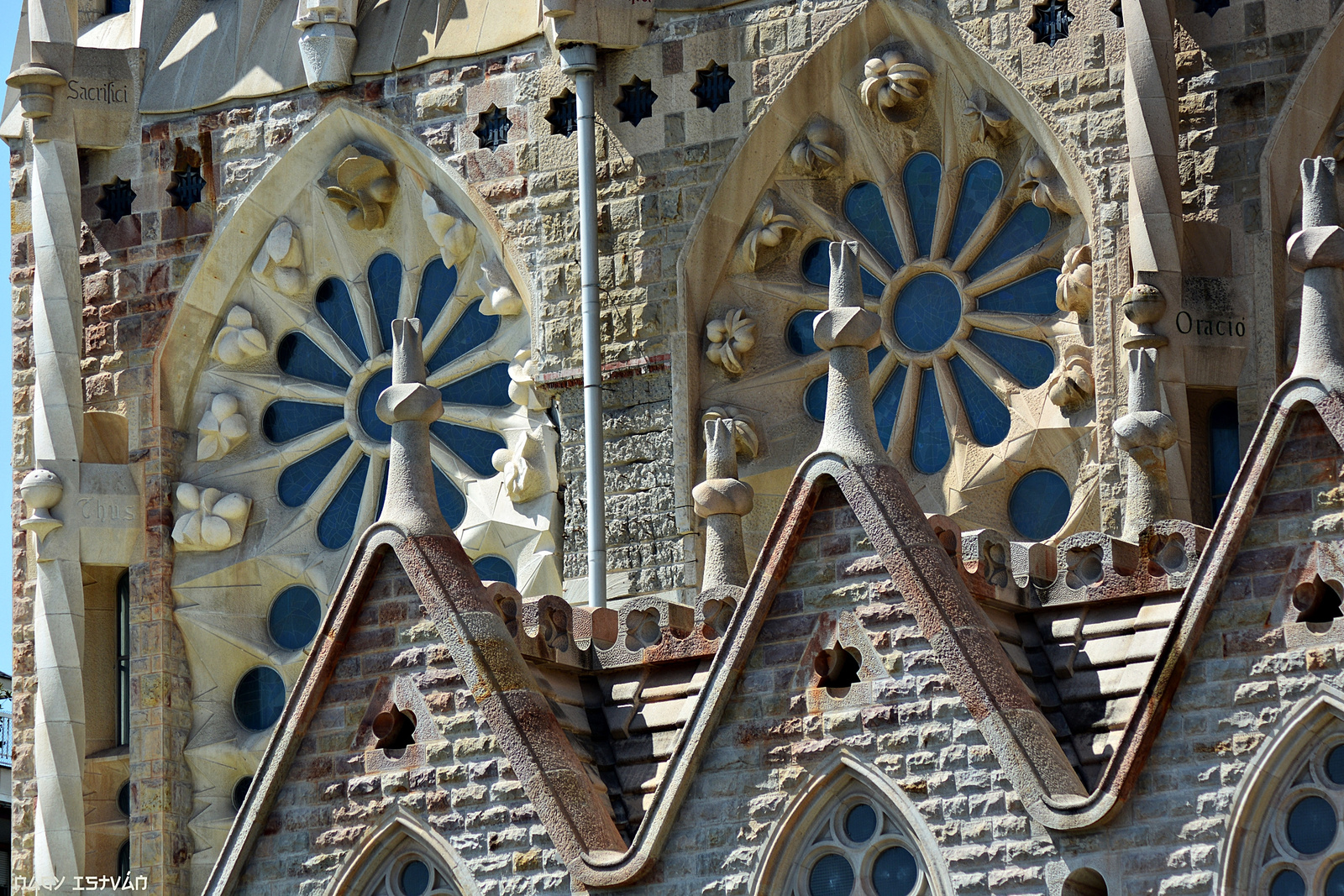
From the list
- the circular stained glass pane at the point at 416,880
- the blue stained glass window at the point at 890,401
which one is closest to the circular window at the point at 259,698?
the blue stained glass window at the point at 890,401

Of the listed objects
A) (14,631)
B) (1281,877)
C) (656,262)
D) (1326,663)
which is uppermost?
(656,262)

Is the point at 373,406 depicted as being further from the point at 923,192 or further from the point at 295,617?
the point at 923,192

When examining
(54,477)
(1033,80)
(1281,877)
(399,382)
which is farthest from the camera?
(54,477)

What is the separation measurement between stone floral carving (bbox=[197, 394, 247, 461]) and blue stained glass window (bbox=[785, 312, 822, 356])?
447 centimetres

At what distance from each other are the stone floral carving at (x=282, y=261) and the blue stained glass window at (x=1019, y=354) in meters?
5.50

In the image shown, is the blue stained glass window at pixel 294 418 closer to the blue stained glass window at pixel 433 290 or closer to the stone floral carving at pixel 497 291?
the blue stained glass window at pixel 433 290

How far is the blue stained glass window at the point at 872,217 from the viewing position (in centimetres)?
2219

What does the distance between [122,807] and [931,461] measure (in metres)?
6.75

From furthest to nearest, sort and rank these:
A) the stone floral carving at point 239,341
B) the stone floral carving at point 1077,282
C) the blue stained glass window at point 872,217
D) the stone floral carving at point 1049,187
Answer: the stone floral carving at point 239,341, the blue stained glass window at point 872,217, the stone floral carving at point 1049,187, the stone floral carving at point 1077,282

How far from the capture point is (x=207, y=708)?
23.5 metres

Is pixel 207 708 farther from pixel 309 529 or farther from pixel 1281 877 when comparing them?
pixel 1281 877

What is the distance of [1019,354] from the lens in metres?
21.6

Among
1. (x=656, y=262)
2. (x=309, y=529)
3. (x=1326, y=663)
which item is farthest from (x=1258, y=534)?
(x=309, y=529)

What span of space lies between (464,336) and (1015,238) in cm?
436
